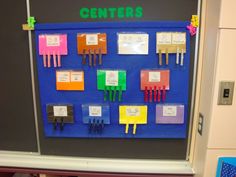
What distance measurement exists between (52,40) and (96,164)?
3.28ft

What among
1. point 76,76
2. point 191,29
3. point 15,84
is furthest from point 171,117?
point 15,84

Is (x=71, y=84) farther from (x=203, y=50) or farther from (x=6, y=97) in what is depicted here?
(x=203, y=50)

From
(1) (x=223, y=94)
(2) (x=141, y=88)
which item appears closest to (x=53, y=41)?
(2) (x=141, y=88)

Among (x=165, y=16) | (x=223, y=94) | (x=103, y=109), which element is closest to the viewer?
(x=223, y=94)

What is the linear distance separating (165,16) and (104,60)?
53cm

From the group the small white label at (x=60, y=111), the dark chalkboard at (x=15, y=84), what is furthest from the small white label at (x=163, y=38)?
the dark chalkboard at (x=15, y=84)

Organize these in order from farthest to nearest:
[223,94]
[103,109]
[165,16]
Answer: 1. [103,109]
2. [165,16]
3. [223,94]

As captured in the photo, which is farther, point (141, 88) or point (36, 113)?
point (36, 113)

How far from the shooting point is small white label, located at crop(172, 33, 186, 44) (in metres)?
1.45

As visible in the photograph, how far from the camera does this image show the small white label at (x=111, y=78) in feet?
4.99

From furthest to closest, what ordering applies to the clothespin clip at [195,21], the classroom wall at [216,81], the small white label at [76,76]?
the small white label at [76,76] < the clothespin clip at [195,21] < the classroom wall at [216,81]

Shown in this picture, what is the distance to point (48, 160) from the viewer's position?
5.47 ft

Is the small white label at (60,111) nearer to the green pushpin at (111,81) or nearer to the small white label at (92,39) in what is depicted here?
the green pushpin at (111,81)

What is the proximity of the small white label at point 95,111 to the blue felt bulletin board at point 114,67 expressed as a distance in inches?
1.6
